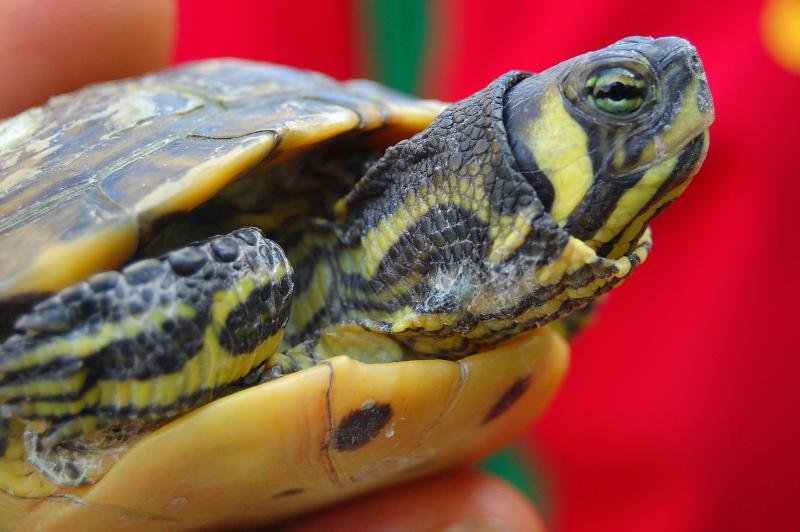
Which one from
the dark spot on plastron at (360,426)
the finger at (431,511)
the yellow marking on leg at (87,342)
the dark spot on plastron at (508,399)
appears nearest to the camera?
the yellow marking on leg at (87,342)

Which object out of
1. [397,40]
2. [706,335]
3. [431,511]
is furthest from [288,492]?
[397,40]

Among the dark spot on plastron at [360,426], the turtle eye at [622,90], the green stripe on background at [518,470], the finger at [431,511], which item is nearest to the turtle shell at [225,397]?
the dark spot on plastron at [360,426]

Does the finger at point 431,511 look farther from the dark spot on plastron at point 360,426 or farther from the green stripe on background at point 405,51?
the green stripe on background at point 405,51

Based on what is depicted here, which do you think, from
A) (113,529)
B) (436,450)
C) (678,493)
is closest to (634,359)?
(678,493)

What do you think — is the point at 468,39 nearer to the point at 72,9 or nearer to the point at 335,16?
the point at 335,16

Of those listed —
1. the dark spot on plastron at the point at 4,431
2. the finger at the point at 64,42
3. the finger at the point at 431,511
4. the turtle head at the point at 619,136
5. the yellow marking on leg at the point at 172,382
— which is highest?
the turtle head at the point at 619,136

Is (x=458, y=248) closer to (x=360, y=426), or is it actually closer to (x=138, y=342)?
(x=360, y=426)

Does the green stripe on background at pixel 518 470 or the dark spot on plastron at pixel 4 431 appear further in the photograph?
the green stripe on background at pixel 518 470

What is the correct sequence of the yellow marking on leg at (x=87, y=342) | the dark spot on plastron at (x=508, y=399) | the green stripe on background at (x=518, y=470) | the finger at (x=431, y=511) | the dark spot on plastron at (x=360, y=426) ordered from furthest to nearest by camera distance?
the green stripe on background at (x=518, y=470)
the finger at (x=431, y=511)
the dark spot on plastron at (x=508, y=399)
the dark spot on plastron at (x=360, y=426)
the yellow marking on leg at (x=87, y=342)
